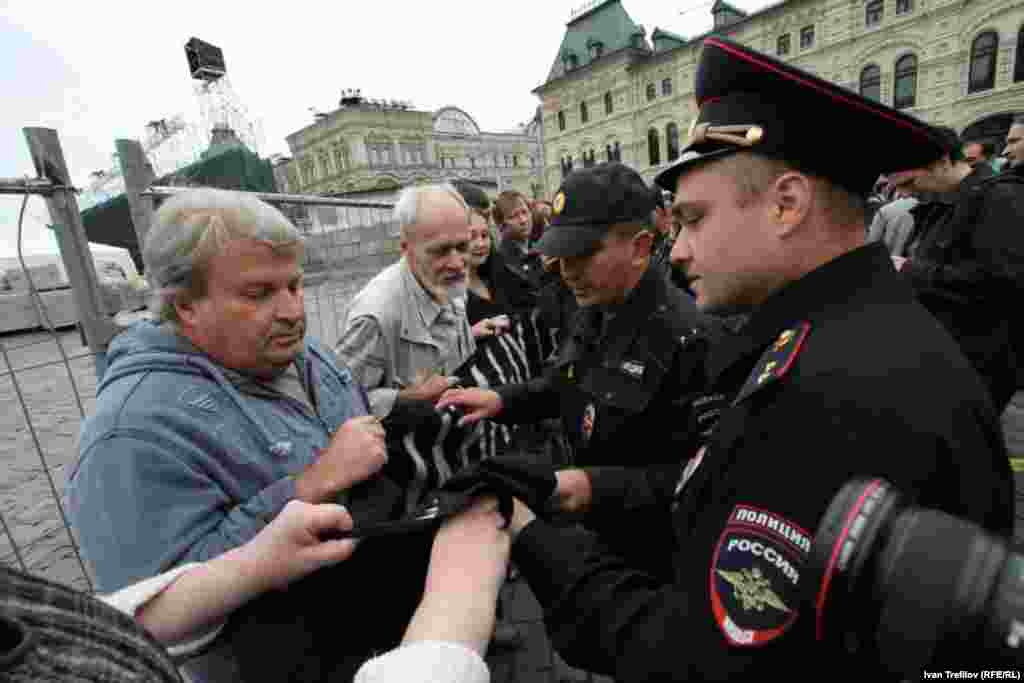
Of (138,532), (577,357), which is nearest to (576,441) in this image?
(577,357)

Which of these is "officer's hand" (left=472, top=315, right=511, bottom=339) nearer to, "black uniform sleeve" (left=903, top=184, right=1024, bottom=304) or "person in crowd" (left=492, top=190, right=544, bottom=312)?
"person in crowd" (left=492, top=190, right=544, bottom=312)

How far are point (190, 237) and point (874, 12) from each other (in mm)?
37683

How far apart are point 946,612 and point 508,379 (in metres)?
2.46

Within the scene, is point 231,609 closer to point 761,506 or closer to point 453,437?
point 453,437

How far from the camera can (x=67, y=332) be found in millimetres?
3297

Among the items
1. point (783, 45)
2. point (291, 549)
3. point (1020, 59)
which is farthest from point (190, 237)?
point (783, 45)

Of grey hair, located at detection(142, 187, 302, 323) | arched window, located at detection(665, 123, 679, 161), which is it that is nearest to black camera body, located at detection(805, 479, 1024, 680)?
grey hair, located at detection(142, 187, 302, 323)

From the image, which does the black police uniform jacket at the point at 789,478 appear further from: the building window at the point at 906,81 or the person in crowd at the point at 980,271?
the building window at the point at 906,81

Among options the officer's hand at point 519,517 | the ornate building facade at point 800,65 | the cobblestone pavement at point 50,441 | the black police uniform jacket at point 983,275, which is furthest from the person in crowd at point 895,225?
the ornate building facade at point 800,65

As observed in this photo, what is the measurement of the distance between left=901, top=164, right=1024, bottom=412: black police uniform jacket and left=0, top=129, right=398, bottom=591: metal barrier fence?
3984mm

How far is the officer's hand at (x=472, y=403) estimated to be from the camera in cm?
194

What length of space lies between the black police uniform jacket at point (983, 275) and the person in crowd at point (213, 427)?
131 inches

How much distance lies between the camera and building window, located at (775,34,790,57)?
101 ft

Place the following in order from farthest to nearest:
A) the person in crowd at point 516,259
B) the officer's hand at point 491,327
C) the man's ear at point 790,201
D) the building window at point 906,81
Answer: the building window at point 906,81 → the person in crowd at point 516,259 → the officer's hand at point 491,327 → the man's ear at point 790,201
